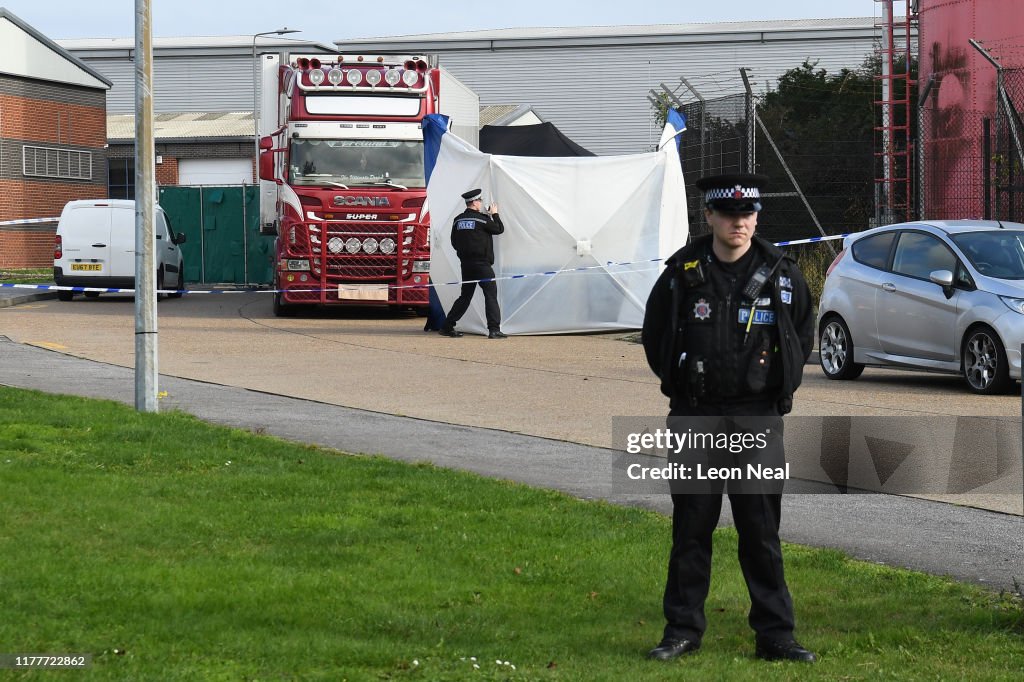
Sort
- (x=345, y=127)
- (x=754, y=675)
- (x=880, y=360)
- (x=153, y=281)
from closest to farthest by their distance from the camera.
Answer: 1. (x=754, y=675)
2. (x=153, y=281)
3. (x=880, y=360)
4. (x=345, y=127)

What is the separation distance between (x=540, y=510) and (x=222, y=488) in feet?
5.70

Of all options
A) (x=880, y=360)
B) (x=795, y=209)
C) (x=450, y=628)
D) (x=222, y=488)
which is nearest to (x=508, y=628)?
(x=450, y=628)

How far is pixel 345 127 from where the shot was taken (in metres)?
24.1

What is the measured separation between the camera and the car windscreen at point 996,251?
1418cm

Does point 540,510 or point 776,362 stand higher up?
point 776,362

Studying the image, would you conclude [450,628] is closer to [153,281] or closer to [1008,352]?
[153,281]

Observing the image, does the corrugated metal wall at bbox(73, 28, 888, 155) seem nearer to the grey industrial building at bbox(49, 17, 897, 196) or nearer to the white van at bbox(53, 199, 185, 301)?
the grey industrial building at bbox(49, 17, 897, 196)

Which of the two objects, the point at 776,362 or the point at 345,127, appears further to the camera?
the point at 345,127

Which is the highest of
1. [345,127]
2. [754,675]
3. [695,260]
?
[345,127]

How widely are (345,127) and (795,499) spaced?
16179 mm

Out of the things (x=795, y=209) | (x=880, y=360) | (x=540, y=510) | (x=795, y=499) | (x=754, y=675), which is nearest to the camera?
(x=754, y=675)

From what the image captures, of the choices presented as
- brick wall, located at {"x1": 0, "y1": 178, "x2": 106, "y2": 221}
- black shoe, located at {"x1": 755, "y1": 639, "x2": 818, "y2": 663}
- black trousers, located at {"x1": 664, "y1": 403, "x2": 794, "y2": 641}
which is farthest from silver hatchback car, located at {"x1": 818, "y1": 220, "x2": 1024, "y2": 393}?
brick wall, located at {"x1": 0, "y1": 178, "x2": 106, "y2": 221}

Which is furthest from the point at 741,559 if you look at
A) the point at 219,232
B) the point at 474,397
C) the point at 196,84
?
the point at 196,84

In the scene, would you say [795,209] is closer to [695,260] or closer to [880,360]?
[880,360]
